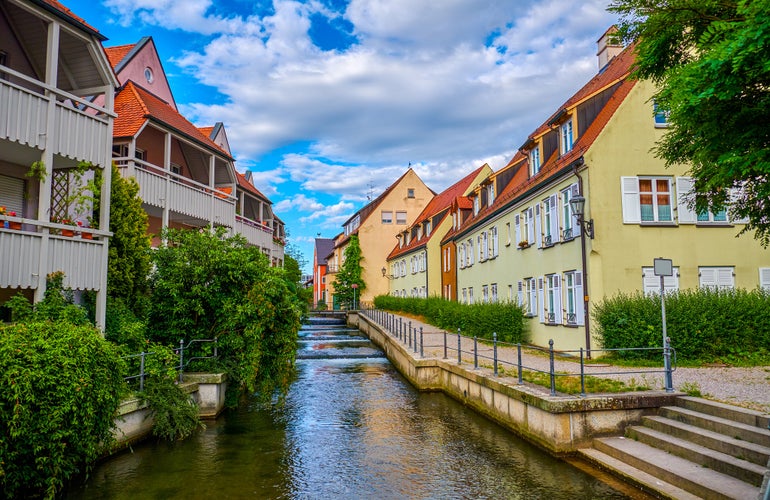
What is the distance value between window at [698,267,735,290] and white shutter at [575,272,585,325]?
3.53m

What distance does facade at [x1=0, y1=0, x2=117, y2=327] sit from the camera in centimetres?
984

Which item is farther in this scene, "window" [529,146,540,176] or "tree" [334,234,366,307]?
"tree" [334,234,366,307]

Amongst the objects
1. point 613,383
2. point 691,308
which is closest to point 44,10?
point 613,383

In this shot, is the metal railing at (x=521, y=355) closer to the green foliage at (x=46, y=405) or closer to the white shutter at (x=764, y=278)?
the white shutter at (x=764, y=278)

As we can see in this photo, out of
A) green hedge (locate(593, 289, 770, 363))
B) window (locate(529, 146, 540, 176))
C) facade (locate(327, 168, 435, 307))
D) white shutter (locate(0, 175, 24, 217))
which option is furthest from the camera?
facade (locate(327, 168, 435, 307))

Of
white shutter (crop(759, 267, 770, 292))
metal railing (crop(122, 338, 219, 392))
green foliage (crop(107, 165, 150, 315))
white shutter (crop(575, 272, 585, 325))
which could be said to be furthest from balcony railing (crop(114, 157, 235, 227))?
white shutter (crop(759, 267, 770, 292))

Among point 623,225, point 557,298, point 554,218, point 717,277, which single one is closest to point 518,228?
point 554,218

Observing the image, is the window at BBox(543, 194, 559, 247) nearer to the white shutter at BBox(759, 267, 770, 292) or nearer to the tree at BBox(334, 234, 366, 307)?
the white shutter at BBox(759, 267, 770, 292)

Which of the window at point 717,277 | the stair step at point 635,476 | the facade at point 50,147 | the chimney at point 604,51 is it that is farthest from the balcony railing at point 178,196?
the chimney at point 604,51

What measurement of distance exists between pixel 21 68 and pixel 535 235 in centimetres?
1655

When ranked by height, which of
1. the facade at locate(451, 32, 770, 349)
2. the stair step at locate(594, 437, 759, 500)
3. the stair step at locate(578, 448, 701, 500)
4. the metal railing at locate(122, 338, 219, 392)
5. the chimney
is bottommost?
the stair step at locate(578, 448, 701, 500)

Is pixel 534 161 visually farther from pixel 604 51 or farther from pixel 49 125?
pixel 49 125

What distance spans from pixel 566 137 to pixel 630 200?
4.01m

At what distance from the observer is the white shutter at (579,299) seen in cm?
1678
